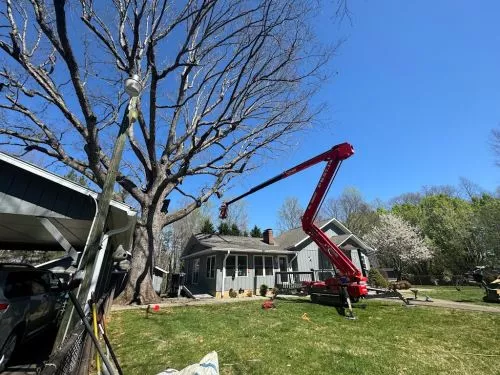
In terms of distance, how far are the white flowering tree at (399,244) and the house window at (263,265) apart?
17.5 metres

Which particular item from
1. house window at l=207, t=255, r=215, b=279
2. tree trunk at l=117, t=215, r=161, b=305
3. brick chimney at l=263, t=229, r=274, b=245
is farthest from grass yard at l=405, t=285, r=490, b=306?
tree trunk at l=117, t=215, r=161, b=305

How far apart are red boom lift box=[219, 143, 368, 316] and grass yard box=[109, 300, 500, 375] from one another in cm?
127

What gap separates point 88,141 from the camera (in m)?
9.38

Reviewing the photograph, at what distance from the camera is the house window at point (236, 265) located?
1958cm

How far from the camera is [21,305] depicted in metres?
5.03

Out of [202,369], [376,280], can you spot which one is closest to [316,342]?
[202,369]

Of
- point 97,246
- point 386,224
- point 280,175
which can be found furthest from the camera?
point 386,224

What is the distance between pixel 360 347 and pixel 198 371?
453 centimetres

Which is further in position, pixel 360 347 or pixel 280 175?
pixel 280 175

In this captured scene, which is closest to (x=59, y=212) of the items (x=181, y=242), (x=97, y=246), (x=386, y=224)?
(x=97, y=246)

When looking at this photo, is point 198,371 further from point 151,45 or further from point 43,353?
point 151,45

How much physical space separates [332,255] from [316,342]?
636cm

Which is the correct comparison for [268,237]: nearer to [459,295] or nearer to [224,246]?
[224,246]

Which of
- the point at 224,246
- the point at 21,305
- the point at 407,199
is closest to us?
the point at 21,305
